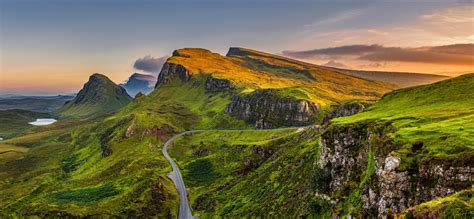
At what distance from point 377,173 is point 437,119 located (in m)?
32.1

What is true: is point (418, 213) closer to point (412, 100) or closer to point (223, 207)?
point (412, 100)

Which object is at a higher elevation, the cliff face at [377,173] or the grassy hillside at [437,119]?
the grassy hillside at [437,119]

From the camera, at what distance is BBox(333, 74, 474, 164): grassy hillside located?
259ft

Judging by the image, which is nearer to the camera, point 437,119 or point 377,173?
point 377,173

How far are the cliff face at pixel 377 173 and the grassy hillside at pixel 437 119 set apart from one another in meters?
3.06

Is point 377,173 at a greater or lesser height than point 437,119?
lesser

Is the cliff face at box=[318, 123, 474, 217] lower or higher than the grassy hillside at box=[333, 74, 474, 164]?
lower

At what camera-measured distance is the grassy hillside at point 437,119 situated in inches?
3108

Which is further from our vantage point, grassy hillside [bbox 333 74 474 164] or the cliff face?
grassy hillside [bbox 333 74 474 164]

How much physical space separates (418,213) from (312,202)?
283ft

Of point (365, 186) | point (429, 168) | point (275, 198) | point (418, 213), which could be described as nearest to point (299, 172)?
point (275, 198)

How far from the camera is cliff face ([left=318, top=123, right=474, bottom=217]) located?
73.8 meters

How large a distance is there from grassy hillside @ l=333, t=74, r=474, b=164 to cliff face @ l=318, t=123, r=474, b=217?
3.06 meters

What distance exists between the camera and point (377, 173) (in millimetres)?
89812
